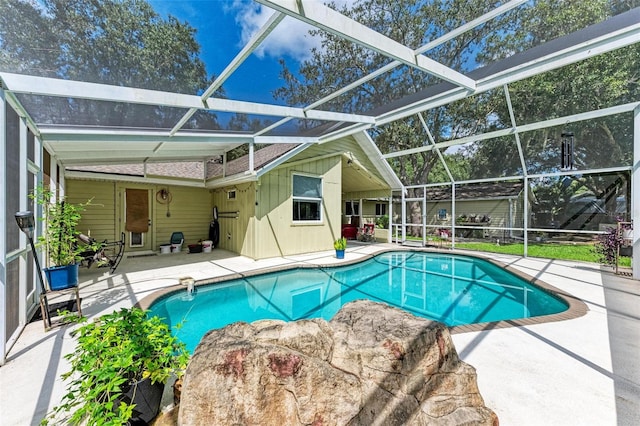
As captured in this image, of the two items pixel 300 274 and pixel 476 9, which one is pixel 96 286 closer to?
Answer: pixel 300 274

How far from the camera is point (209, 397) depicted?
1481mm

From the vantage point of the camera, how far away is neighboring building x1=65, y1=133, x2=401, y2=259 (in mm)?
7957

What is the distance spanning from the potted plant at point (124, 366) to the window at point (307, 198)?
23.2ft

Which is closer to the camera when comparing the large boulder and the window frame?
the large boulder

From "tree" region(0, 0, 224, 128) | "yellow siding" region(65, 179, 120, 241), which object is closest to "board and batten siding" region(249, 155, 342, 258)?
"yellow siding" region(65, 179, 120, 241)

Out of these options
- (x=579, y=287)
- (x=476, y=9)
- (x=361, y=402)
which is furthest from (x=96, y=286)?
(x=579, y=287)

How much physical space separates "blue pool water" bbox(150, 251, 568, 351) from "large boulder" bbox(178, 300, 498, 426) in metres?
2.41

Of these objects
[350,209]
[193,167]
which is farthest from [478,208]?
[193,167]

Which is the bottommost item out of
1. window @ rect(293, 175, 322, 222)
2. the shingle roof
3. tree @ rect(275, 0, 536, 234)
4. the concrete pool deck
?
the concrete pool deck

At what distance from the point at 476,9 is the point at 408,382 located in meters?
5.02

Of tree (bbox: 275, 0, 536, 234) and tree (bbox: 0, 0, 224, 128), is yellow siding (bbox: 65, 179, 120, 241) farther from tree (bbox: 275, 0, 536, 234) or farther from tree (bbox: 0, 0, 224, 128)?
tree (bbox: 275, 0, 536, 234)

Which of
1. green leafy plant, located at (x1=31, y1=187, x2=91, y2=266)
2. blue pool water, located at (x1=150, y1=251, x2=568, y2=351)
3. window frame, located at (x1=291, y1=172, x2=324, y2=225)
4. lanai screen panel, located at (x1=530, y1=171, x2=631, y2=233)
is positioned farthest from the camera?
window frame, located at (x1=291, y1=172, x2=324, y2=225)

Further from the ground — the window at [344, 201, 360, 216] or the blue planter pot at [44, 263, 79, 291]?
the window at [344, 201, 360, 216]

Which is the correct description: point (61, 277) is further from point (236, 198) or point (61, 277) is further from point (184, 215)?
point (184, 215)
